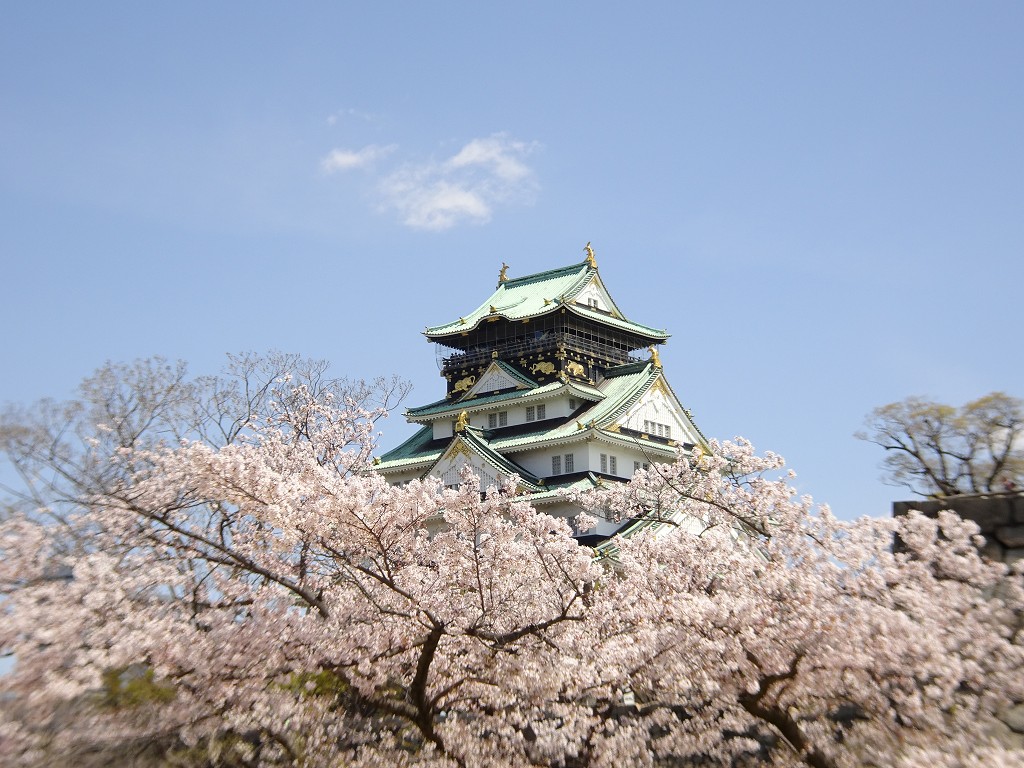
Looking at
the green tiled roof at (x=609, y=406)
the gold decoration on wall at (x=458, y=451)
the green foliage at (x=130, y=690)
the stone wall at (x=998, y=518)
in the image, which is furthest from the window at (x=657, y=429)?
the green foliage at (x=130, y=690)

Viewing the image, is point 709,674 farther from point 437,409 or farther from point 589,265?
point 589,265

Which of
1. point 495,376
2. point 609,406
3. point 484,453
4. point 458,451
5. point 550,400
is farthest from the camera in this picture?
point 495,376

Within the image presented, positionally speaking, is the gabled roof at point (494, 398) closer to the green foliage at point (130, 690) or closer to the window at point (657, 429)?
the window at point (657, 429)

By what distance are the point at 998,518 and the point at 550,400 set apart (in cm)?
3157

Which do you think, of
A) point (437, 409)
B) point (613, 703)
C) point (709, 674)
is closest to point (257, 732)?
point (613, 703)

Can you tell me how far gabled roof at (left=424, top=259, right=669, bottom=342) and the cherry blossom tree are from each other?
3019 cm

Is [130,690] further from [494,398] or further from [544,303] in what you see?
[544,303]

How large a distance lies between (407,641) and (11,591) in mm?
4786

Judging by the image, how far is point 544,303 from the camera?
45406mm

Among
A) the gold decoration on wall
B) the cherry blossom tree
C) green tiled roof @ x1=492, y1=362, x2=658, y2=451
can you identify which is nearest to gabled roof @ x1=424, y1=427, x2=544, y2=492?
the gold decoration on wall

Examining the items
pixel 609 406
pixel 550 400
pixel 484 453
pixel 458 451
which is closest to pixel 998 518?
pixel 484 453

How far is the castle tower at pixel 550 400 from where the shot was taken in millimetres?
40125

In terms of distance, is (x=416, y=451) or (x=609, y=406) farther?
(x=416, y=451)

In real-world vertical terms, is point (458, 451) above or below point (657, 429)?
below
